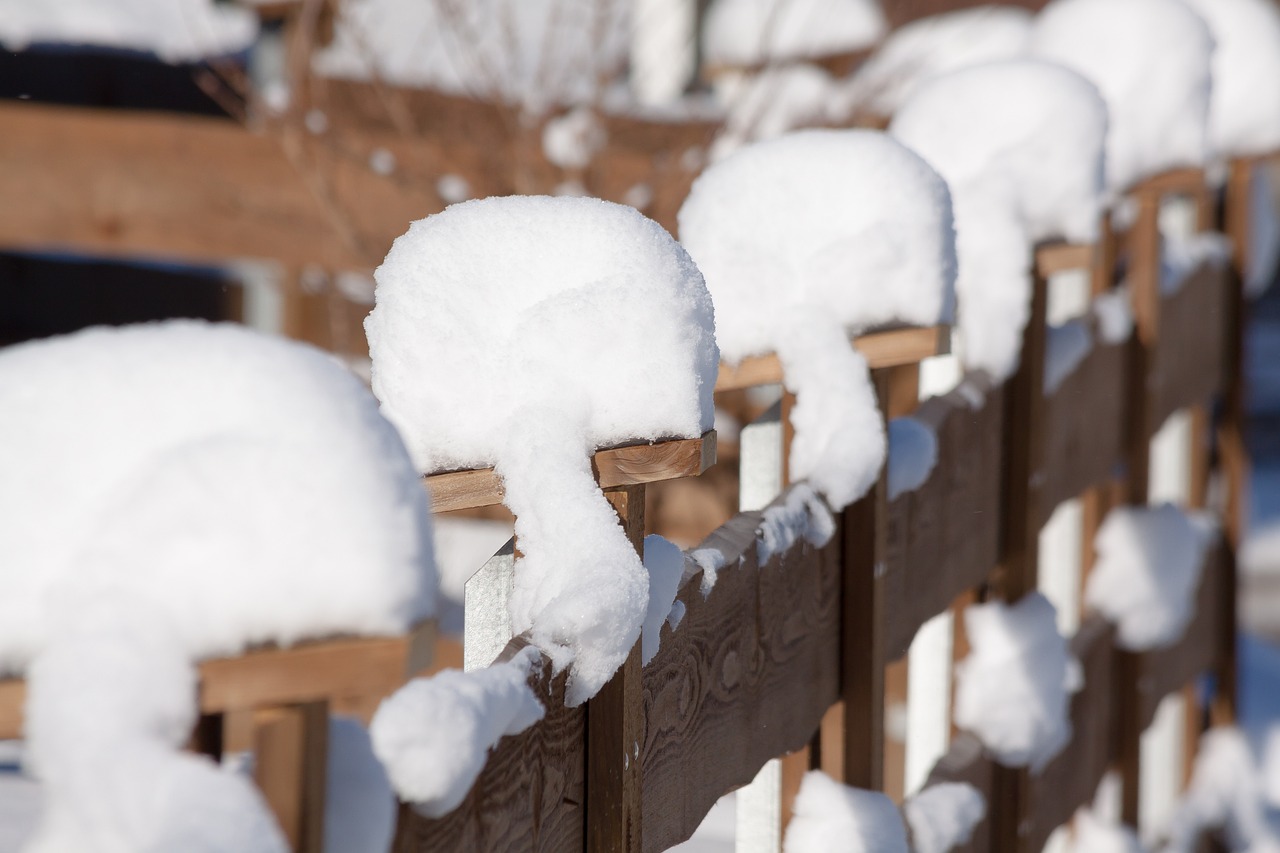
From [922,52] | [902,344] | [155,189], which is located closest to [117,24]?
[155,189]

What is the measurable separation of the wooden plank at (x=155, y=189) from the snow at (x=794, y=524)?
2746 mm

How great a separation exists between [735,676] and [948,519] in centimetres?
87

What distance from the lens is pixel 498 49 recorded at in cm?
507

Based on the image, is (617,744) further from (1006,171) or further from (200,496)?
(1006,171)

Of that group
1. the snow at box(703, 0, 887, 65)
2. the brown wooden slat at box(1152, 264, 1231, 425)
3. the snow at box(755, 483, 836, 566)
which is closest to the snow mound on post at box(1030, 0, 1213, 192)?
the brown wooden slat at box(1152, 264, 1231, 425)

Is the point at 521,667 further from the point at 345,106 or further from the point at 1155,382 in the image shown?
the point at 345,106

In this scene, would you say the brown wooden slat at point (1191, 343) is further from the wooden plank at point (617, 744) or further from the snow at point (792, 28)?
the wooden plank at point (617, 744)

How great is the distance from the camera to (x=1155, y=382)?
3580mm

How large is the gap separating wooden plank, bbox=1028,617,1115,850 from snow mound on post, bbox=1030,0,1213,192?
1.07 meters

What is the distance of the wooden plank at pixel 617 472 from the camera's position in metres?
1.14

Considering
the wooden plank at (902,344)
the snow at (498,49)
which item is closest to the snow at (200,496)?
the wooden plank at (902,344)

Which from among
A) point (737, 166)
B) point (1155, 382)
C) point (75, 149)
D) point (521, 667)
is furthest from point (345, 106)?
point (521, 667)

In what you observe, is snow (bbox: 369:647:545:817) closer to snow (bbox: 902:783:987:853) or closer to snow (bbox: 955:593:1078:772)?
snow (bbox: 902:783:987:853)

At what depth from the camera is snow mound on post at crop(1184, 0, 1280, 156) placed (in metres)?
3.95
